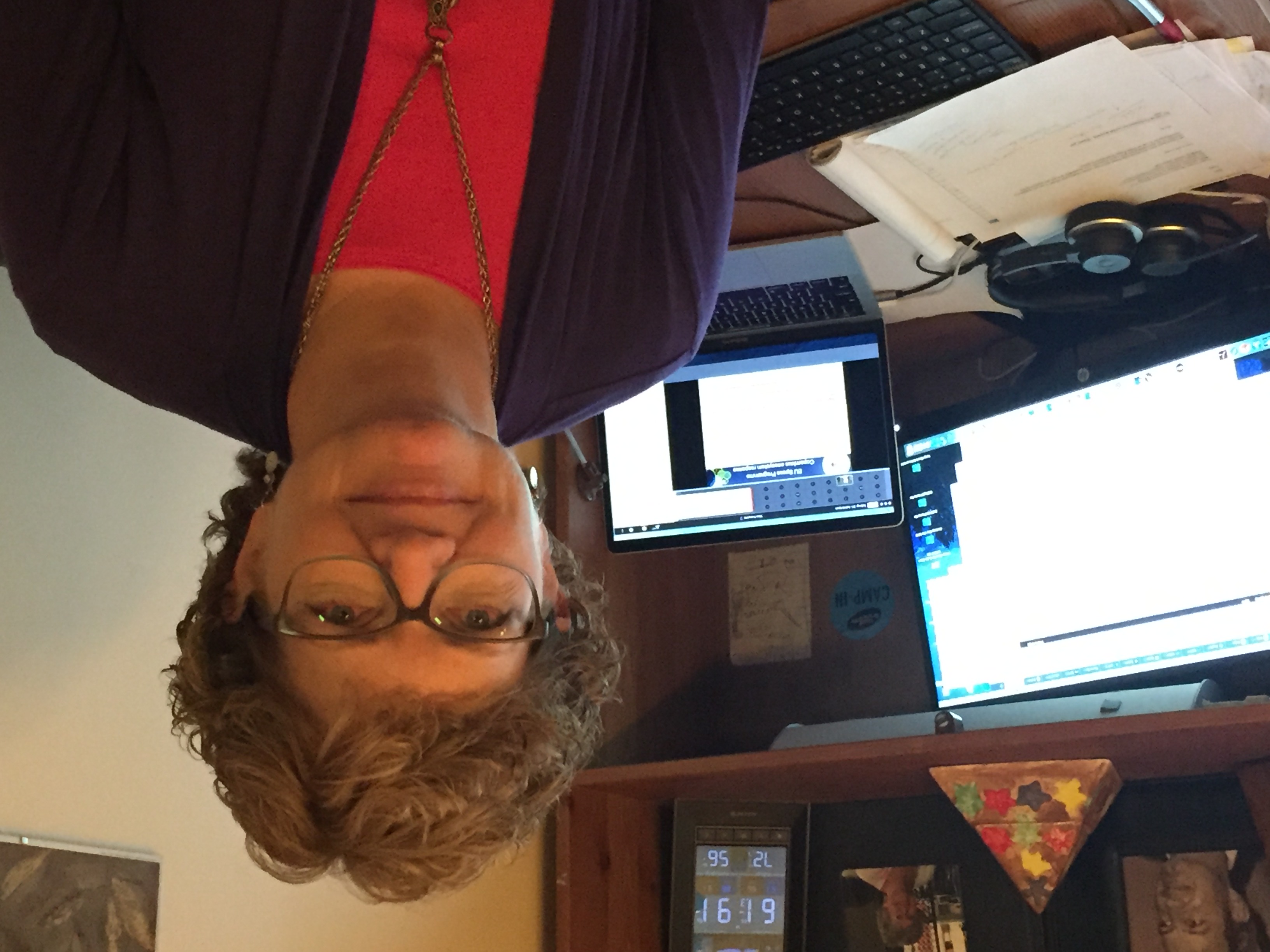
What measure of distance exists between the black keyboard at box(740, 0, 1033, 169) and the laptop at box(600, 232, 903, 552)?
244mm

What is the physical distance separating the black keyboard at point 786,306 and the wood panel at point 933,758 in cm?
52

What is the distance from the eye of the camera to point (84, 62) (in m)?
0.90

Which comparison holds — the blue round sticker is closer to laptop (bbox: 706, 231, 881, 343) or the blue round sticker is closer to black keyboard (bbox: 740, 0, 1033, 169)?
laptop (bbox: 706, 231, 881, 343)

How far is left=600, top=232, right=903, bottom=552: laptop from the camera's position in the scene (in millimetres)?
1445

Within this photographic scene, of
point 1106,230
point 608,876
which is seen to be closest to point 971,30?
point 1106,230

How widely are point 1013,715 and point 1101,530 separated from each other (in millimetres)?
218

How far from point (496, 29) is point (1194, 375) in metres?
0.76

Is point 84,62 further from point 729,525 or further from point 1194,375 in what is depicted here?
point 1194,375

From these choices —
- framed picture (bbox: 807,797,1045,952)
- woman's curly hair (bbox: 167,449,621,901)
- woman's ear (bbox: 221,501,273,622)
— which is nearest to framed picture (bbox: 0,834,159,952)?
woman's curly hair (bbox: 167,449,621,901)

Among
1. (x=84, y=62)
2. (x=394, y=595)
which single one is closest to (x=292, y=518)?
(x=394, y=595)

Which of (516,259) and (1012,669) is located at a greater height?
(516,259)

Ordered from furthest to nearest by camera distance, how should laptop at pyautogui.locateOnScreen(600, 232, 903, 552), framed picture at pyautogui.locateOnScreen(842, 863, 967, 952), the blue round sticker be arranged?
the blue round sticker < laptop at pyautogui.locateOnScreen(600, 232, 903, 552) < framed picture at pyautogui.locateOnScreen(842, 863, 967, 952)

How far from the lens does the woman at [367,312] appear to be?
887 millimetres

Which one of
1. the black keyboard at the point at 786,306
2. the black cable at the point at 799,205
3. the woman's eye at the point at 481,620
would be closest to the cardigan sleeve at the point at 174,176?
the woman's eye at the point at 481,620
